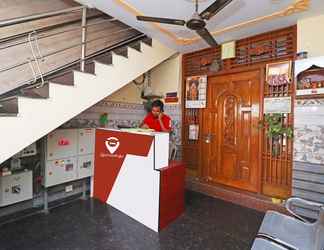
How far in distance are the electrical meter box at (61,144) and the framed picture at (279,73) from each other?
3.21 meters

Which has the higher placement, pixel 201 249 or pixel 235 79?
pixel 235 79

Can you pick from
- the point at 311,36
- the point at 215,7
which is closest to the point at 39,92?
the point at 215,7

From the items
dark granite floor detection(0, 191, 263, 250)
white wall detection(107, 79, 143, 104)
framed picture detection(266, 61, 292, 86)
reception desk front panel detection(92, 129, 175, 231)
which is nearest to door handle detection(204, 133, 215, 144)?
dark granite floor detection(0, 191, 263, 250)

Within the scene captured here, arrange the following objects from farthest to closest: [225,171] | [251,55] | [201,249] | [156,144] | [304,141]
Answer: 1. [225,171]
2. [251,55]
3. [304,141]
4. [156,144]
5. [201,249]

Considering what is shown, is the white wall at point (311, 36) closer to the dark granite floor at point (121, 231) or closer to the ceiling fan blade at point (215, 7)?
the ceiling fan blade at point (215, 7)

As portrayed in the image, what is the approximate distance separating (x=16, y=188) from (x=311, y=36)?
4578mm

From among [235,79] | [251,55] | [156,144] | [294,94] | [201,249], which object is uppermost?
[251,55]

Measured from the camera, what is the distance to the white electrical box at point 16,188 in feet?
9.52

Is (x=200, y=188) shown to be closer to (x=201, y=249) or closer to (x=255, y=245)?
(x=201, y=249)

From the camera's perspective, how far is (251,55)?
362cm

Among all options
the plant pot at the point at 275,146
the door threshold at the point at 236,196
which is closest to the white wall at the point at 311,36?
the plant pot at the point at 275,146

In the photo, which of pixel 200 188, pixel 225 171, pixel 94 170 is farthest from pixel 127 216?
pixel 225 171

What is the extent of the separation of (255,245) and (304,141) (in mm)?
2046

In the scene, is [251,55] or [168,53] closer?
[251,55]
